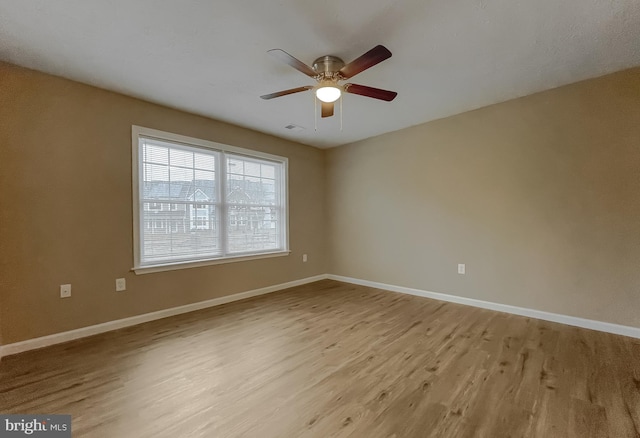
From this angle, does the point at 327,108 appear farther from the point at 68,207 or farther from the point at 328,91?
the point at 68,207

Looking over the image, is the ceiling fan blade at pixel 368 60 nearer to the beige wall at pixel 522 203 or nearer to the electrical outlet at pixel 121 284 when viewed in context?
the beige wall at pixel 522 203

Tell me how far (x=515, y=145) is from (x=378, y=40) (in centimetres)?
222

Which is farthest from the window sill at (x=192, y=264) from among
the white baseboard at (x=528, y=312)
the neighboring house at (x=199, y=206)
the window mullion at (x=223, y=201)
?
the white baseboard at (x=528, y=312)

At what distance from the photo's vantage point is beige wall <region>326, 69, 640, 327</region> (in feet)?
8.44

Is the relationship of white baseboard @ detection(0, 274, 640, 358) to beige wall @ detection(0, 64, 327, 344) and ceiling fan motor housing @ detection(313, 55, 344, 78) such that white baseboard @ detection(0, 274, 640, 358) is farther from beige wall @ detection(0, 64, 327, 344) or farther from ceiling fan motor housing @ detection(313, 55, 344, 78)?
ceiling fan motor housing @ detection(313, 55, 344, 78)

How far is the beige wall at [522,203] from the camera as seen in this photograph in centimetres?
257

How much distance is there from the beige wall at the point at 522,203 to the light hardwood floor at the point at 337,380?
0.51 metres

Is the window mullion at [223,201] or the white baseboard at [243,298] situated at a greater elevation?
the window mullion at [223,201]

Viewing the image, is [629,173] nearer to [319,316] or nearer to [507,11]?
[507,11]

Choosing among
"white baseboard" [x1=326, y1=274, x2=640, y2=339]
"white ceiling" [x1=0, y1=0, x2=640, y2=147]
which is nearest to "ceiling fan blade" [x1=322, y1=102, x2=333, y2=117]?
"white ceiling" [x1=0, y1=0, x2=640, y2=147]

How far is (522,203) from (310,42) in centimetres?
292

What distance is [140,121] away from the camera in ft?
9.83

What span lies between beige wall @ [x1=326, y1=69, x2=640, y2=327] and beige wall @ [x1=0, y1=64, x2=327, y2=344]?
309 cm

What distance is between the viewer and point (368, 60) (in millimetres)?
1839
